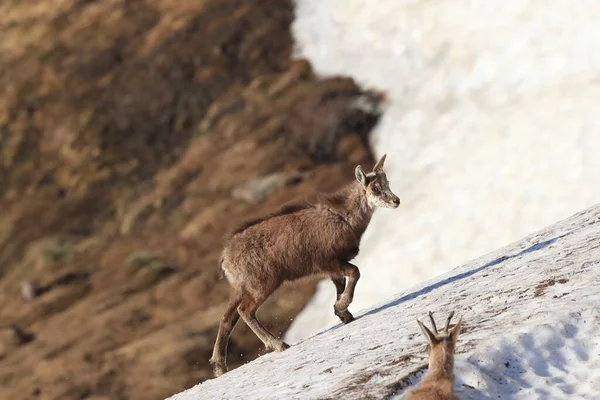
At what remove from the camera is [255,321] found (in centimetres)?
1450

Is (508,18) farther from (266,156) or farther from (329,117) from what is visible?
(266,156)

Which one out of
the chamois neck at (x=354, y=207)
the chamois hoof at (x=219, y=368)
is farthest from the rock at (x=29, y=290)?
the chamois neck at (x=354, y=207)

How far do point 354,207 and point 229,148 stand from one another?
27.6 meters

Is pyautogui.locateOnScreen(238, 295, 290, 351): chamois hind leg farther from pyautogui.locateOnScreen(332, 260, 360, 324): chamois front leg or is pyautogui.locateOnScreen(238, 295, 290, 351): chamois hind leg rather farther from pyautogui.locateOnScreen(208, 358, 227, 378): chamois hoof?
pyautogui.locateOnScreen(332, 260, 360, 324): chamois front leg

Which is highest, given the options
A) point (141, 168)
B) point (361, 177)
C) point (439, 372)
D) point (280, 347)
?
point (141, 168)

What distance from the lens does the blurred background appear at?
1164 inches

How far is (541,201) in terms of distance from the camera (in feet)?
91.8

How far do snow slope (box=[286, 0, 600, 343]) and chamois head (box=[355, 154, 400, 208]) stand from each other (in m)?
12.8

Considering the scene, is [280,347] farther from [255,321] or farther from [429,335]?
[429,335]

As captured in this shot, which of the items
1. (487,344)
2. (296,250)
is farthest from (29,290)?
(487,344)

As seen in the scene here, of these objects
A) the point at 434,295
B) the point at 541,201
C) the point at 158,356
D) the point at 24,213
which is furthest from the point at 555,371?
the point at 24,213

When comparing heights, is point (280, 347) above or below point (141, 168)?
below

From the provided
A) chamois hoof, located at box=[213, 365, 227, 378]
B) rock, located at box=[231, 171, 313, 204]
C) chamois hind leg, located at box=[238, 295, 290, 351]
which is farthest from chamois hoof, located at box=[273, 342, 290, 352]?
rock, located at box=[231, 171, 313, 204]

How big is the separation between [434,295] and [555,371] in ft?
15.1
